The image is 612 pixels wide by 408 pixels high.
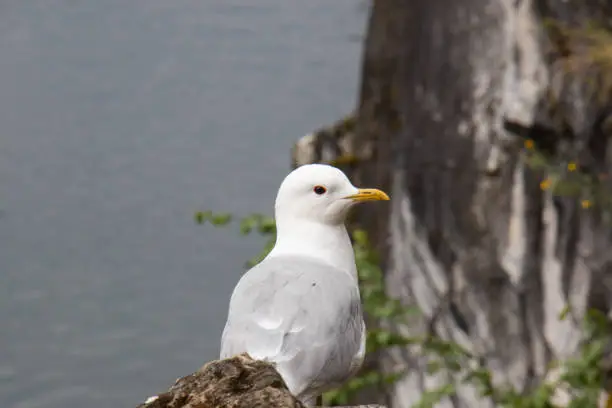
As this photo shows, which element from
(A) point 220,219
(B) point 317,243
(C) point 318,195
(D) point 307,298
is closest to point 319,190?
(C) point 318,195

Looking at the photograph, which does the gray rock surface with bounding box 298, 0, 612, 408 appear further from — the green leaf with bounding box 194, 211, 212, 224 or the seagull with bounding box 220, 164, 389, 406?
the seagull with bounding box 220, 164, 389, 406

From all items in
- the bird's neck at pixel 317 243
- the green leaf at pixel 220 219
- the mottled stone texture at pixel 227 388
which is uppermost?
the bird's neck at pixel 317 243

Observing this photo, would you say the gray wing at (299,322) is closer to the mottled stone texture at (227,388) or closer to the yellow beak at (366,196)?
the yellow beak at (366,196)

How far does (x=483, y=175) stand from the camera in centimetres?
422

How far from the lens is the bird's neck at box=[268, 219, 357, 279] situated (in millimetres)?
2748

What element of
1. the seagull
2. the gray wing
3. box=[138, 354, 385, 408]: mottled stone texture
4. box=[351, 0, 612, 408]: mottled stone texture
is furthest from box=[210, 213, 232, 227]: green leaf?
box=[138, 354, 385, 408]: mottled stone texture

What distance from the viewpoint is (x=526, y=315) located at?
4.20 metres

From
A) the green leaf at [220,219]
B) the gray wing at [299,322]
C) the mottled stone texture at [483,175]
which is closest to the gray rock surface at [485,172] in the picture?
the mottled stone texture at [483,175]

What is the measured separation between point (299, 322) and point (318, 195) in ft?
1.60

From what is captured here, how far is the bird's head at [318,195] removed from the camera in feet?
9.20

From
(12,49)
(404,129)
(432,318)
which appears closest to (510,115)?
(404,129)

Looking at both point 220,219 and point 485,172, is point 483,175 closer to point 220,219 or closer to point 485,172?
point 485,172

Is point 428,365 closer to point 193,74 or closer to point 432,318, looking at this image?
point 432,318

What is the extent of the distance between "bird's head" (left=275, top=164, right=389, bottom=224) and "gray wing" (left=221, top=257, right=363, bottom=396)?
0.19m
